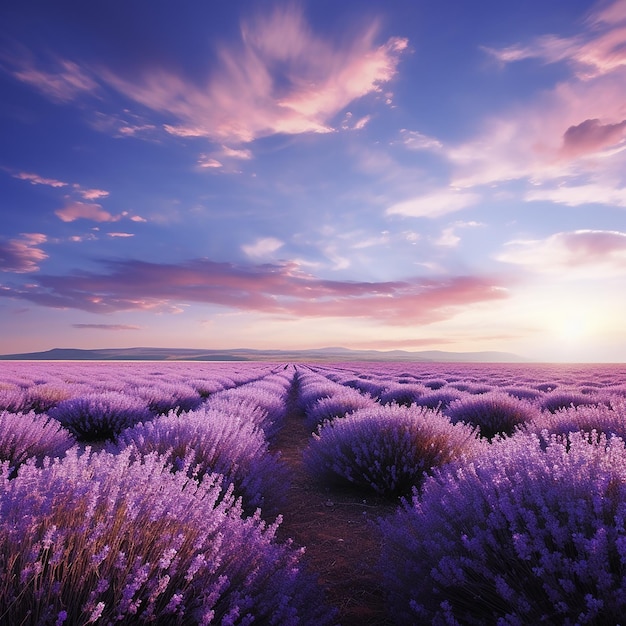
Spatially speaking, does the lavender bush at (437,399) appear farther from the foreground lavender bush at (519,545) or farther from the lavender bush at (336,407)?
the foreground lavender bush at (519,545)

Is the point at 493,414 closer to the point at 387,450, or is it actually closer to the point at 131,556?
the point at 387,450

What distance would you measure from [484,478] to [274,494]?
203 centimetres

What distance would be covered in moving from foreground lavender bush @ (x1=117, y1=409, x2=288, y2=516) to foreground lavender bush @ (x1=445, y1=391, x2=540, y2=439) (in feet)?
14.7

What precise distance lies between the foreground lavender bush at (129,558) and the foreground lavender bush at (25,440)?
9.35 ft

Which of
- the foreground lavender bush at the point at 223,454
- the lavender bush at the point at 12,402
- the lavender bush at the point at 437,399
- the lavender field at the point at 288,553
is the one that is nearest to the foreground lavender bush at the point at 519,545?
the lavender field at the point at 288,553

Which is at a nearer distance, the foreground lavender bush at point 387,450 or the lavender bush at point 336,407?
the foreground lavender bush at point 387,450

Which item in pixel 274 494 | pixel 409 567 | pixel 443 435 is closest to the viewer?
pixel 409 567

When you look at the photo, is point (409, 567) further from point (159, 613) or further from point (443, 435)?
point (443, 435)

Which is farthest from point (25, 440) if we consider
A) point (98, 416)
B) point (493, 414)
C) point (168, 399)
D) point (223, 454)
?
point (493, 414)

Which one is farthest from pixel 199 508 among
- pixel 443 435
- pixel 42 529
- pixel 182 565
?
pixel 443 435

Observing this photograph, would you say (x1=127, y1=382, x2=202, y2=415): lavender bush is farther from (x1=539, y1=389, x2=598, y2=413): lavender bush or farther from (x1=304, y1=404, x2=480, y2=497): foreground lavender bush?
(x1=539, y1=389, x2=598, y2=413): lavender bush

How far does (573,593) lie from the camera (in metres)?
1.56

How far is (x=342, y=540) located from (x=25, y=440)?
3249 millimetres

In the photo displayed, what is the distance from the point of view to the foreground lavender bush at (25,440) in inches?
172
